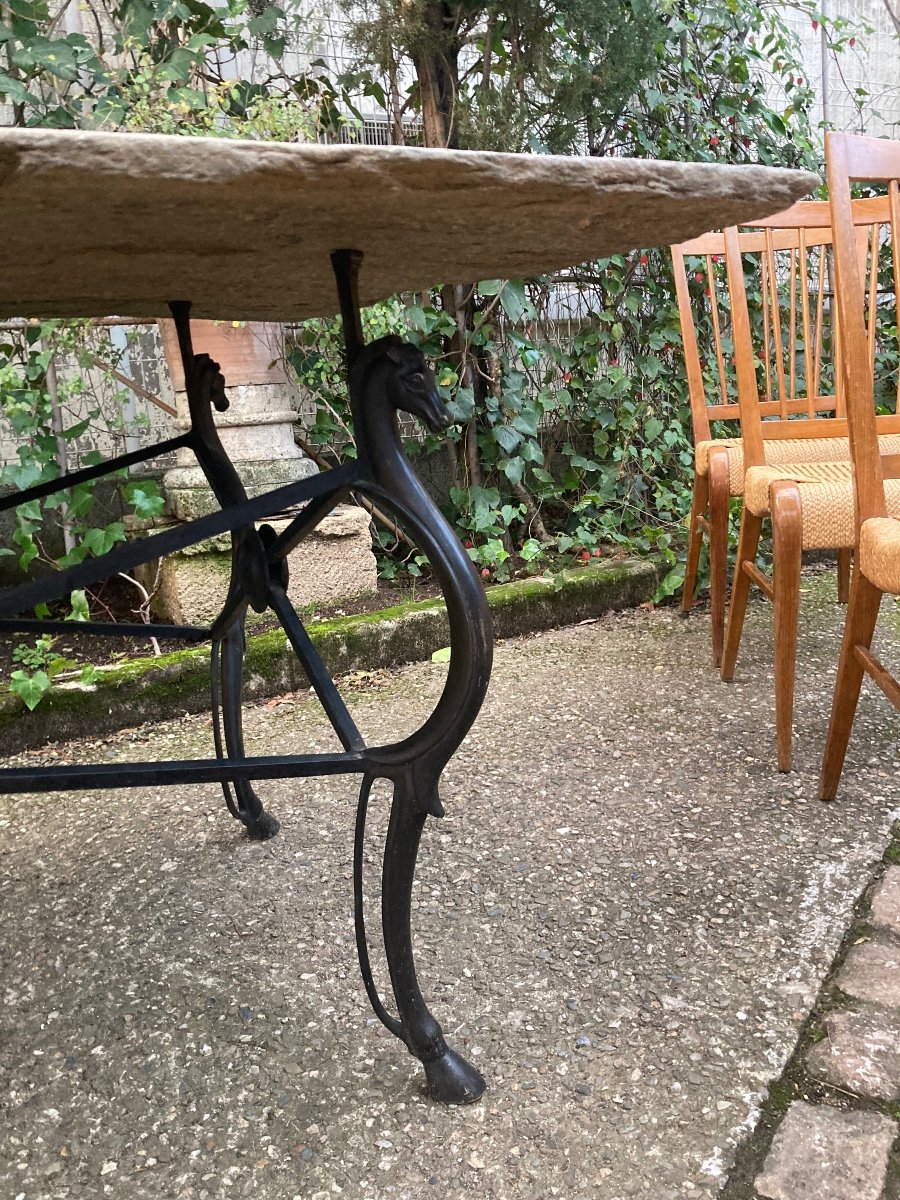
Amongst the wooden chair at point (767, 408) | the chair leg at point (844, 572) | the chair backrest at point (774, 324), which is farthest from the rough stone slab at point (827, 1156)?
the chair leg at point (844, 572)

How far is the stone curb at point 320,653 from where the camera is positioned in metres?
2.20

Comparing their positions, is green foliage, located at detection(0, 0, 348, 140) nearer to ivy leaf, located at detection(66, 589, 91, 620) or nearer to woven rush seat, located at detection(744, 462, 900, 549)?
ivy leaf, located at detection(66, 589, 91, 620)

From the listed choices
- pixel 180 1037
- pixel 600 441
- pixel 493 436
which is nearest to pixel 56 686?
pixel 180 1037

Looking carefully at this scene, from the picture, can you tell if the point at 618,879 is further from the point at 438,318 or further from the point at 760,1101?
the point at 438,318

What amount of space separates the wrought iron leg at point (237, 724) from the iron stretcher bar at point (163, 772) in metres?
0.54

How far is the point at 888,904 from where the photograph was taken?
137 cm

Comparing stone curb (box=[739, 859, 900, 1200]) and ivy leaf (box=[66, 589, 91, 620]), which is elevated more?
ivy leaf (box=[66, 589, 91, 620])

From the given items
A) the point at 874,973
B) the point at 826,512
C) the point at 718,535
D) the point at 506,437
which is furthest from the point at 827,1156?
the point at 506,437

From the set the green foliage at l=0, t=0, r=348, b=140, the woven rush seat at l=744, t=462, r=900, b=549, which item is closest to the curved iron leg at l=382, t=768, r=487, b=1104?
the woven rush seat at l=744, t=462, r=900, b=549

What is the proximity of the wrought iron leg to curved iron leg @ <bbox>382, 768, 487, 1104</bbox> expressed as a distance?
1.83ft

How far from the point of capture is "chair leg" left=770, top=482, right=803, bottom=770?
177 cm

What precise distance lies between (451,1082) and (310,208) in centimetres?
91

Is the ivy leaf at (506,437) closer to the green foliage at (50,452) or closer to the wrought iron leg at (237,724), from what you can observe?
the green foliage at (50,452)

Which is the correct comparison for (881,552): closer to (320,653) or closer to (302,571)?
(320,653)
